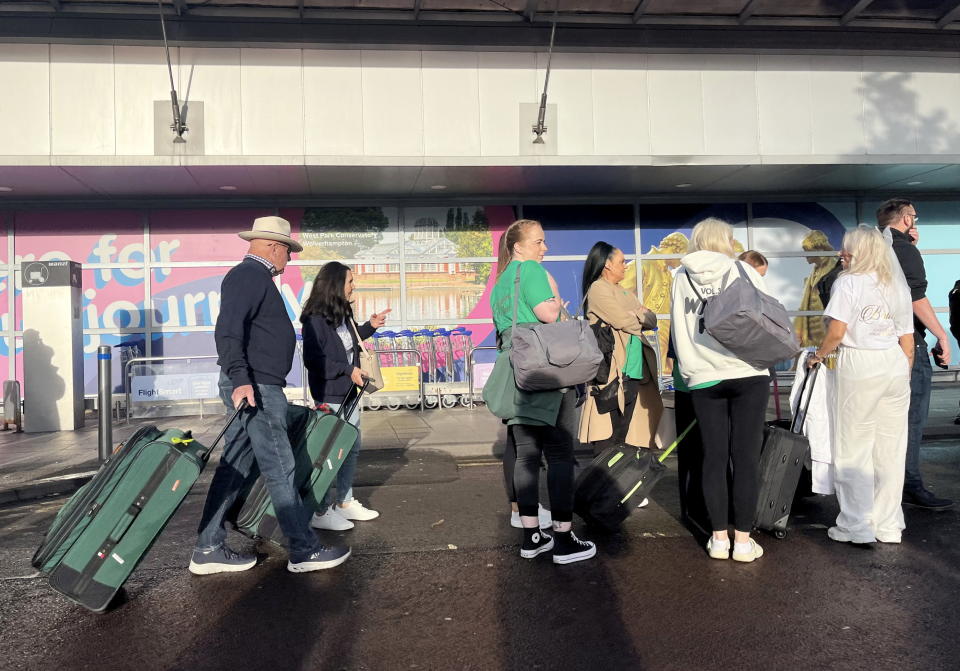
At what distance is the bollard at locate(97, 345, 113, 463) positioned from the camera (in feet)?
27.0

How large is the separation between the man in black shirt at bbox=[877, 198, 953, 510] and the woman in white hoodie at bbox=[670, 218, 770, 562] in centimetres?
176

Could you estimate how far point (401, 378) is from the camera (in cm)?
1279

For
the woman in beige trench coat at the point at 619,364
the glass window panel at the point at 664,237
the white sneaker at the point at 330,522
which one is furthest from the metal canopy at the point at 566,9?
the white sneaker at the point at 330,522

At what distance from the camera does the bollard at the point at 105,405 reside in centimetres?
823

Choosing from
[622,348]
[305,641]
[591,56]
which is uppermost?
[591,56]

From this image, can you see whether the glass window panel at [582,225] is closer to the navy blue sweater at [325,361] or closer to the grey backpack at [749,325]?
the navy blue sweater at [325,361]

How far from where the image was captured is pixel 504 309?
4535 mm

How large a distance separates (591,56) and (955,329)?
6.53 m

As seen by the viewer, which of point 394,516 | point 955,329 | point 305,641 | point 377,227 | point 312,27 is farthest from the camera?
point 377,227

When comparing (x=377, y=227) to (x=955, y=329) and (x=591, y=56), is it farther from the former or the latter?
(x=955, y=329)

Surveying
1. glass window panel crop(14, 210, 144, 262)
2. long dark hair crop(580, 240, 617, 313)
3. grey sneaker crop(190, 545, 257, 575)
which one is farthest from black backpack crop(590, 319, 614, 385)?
glass window panel crop(14, 210, 144, 262)

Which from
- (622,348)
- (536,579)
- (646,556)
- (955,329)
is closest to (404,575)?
(536,579)

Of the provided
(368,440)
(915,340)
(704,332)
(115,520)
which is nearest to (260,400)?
(115,520)

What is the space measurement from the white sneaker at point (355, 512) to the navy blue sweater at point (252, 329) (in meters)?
1.62
